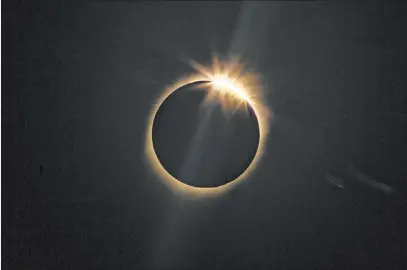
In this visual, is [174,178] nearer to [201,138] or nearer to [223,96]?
[201,138]

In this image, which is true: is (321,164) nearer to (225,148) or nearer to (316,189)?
(316,189)

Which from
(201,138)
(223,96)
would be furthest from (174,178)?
(223,96)

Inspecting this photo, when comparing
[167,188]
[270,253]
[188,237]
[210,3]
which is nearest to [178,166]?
[167,188]

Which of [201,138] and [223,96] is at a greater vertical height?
[223,96]
